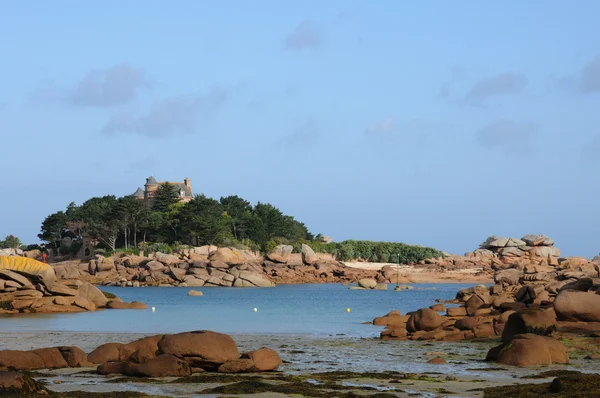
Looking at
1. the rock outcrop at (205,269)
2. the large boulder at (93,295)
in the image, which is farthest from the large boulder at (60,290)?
the rock outcrop at (205,269)

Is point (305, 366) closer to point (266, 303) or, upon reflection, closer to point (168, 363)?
point (168, 363)

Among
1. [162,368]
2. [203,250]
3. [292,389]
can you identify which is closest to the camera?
[292,389]

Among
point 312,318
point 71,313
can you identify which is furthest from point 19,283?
point 312,318

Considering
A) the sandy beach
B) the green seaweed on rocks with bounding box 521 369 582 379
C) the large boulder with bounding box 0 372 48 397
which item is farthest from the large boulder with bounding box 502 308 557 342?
the sandy beach

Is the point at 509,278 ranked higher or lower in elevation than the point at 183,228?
lower

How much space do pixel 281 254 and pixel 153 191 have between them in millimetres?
30179

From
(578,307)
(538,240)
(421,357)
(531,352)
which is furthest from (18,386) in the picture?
(538,240)

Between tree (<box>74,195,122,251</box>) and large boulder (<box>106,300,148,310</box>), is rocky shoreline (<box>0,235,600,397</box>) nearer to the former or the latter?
large boulder (<box>106,300,148,310</box>)

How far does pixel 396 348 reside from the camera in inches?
1146

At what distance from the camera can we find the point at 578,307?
32969 mm

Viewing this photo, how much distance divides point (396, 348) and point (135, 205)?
89144mm

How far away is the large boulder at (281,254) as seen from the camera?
113025mm

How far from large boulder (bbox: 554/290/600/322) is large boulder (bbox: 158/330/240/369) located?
675 inches

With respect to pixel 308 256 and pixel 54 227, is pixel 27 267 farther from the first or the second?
pixel 54 227
